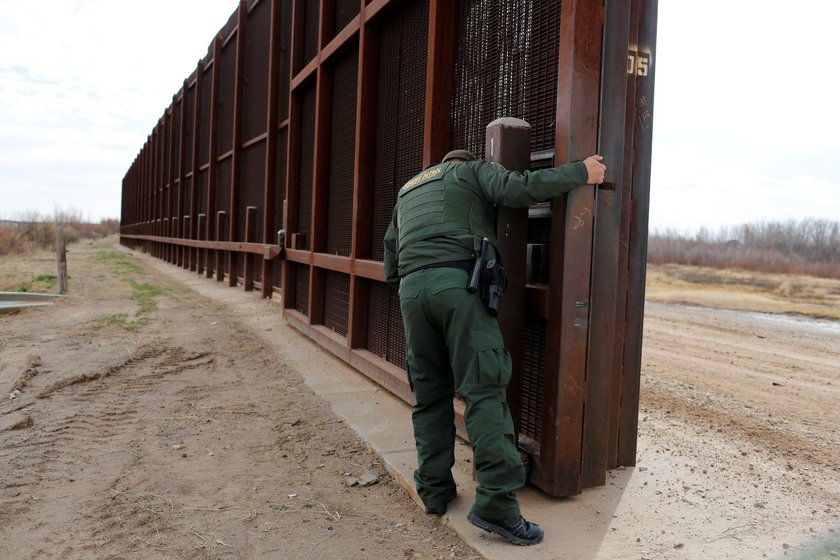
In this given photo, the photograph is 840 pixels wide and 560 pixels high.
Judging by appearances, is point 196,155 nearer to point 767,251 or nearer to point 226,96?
point 226,96

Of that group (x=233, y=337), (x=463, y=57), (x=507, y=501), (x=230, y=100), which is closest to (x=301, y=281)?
(x=233, y=337)

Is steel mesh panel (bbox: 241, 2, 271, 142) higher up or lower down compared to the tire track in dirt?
higher up

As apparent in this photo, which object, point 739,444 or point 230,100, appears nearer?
point 739,444

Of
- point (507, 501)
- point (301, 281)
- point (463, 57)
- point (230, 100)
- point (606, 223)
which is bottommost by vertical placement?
point (507, 501)

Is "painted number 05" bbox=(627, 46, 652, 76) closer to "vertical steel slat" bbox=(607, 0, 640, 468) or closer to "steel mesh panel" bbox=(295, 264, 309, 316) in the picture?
"vertical steel slat" bbox=(607, 0, 640, 468)

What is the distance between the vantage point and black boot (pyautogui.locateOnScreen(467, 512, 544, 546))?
2812 mm

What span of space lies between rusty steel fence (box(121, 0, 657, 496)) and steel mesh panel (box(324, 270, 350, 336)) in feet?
0.11

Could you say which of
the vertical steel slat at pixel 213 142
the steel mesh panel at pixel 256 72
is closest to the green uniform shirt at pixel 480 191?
the steel mesh panel at pixel 256 72

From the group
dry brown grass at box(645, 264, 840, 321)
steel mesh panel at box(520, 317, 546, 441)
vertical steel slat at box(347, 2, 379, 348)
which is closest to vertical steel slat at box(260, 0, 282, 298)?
vertical steel slat at box(347, 2, 379, 348)

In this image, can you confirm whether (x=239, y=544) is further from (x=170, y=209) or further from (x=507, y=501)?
(x=170, y=209)

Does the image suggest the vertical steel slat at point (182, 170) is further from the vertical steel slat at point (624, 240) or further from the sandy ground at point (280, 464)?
the vertical steel slat at point (624, 240)

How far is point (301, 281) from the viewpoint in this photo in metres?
8.99

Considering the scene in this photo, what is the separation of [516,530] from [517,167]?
5.82 feet

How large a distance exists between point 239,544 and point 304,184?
670 centimetres
